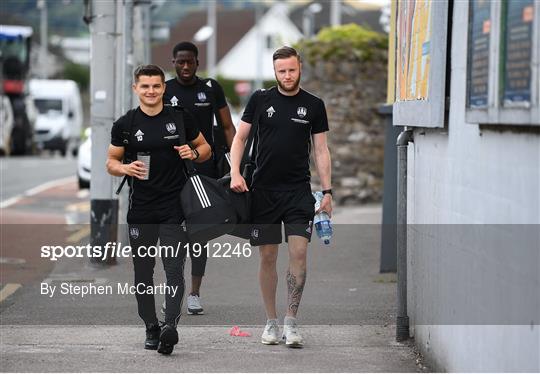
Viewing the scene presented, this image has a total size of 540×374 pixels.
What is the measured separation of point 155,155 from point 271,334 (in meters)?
1.37

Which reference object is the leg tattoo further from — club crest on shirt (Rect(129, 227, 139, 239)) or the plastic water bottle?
club crest on shirt (Rect(129, 227, 139, 239))

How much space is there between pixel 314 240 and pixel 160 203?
7.23 m

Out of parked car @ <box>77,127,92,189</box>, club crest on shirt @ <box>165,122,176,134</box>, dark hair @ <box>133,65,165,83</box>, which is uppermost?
dark hair @ <box>133,65,165,83</box>

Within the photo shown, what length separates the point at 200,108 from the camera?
10156 millimetres

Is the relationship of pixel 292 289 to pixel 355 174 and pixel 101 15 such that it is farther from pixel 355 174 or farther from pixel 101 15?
pixel 355 174

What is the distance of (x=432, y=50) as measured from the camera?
7.65 metres

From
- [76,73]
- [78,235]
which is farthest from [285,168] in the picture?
[76,73]

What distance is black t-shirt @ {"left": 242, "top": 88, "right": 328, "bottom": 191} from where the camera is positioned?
8.67 meters

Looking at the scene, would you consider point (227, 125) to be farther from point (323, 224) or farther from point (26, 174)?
point (26, 174)

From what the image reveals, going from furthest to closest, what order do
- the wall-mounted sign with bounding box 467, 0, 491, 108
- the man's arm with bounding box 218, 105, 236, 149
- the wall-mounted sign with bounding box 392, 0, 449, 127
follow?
the man's arm with bounding box 218, 105, 236, 149, the wall-mounted sign with bounding box 392, 0, 449, 127, the wall-mounted sign with bounding box 467, 0, 491, 108

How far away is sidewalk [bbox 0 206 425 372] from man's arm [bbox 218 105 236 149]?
127 centimetres

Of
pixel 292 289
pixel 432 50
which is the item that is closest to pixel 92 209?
pixel 292 289

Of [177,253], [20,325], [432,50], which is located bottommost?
[20,325]

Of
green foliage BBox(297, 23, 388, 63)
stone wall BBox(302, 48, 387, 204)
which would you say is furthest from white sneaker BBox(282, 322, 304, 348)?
A: green foliage BBox(297, 23, 388, 63)
